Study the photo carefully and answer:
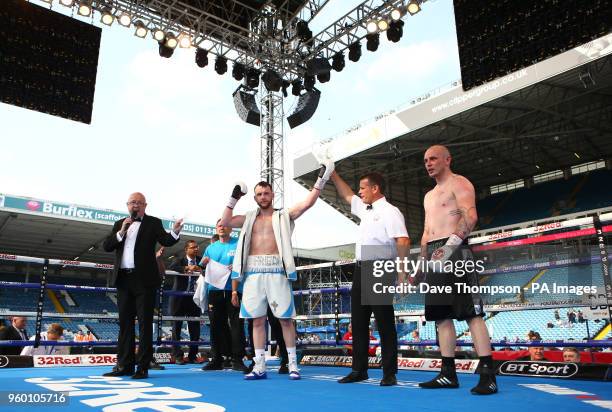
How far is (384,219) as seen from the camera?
332cm

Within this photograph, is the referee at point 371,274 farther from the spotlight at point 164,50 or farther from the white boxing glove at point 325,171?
the spotlight at point 164,50

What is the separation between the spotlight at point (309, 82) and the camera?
34.3 feet

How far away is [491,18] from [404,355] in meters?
4.81

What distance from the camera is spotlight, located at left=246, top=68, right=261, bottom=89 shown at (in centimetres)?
1029

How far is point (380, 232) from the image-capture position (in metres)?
3.33

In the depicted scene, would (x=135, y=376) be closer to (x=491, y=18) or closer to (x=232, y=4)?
(x=491, y=18)

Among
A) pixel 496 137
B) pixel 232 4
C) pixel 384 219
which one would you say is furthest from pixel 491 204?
pixel 384 219

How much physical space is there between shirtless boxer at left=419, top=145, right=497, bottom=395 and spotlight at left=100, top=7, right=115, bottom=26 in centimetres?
740

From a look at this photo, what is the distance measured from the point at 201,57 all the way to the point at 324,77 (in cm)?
254

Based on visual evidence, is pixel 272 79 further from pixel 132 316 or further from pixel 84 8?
pixel 132 316

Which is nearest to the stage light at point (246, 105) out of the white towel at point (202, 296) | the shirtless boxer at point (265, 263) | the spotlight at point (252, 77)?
the spotlight at point (252, 77)

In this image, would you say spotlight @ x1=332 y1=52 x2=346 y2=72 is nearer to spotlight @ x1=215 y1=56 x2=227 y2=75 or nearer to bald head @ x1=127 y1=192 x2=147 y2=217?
spotlight @ x1=215 y1=56 x2=227 y2=75

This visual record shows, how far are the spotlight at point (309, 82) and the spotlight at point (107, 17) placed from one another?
396cm

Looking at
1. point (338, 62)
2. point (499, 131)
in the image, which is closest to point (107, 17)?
point (338, 62)
